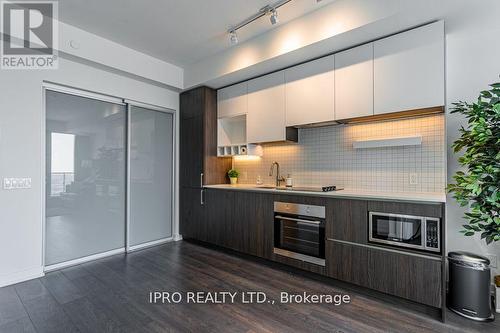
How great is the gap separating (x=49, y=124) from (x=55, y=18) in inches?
47.8

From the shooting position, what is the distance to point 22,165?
9.60 feet

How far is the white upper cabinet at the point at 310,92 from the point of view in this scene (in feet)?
9.96

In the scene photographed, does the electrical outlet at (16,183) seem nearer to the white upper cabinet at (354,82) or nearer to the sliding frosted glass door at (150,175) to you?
the sliding frosted glass door at (150,175)

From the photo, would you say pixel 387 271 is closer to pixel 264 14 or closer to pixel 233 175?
pixel 233 175

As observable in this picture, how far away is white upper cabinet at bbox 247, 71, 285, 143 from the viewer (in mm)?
3521

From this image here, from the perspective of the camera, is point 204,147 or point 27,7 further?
point 204,147

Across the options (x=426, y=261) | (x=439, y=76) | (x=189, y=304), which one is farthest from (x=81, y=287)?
(x=439, y=76)

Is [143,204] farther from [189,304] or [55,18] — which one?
[55,18]

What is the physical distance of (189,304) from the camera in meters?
2.41

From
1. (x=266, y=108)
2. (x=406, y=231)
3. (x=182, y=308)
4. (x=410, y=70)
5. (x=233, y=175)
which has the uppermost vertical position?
(x=410, y=70)

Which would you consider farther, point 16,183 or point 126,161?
point 126,161

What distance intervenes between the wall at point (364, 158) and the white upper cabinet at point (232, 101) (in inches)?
29.4

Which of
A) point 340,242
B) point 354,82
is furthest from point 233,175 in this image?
point 354,82

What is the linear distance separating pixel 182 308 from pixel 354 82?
9.40ft
